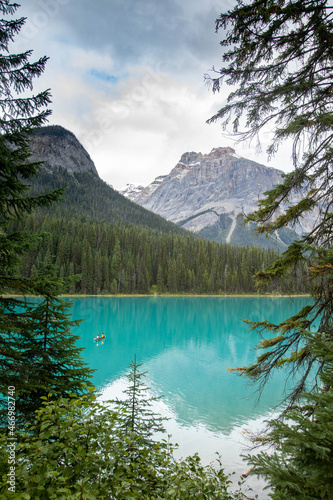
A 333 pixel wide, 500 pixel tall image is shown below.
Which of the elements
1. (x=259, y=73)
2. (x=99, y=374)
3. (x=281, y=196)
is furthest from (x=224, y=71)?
(x=99, y=374)

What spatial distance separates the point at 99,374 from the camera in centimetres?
1769

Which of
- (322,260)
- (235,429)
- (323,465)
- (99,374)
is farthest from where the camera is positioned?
(99,374)

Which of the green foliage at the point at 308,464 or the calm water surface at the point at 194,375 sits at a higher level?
the green foliage at the point at 308,464

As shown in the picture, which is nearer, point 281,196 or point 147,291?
point 281,196

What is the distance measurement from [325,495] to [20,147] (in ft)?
19.4

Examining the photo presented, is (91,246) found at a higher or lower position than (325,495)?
higher

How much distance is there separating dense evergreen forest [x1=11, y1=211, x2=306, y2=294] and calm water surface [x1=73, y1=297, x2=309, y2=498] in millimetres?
37130

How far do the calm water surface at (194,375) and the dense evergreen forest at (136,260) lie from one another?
37130 millimetres

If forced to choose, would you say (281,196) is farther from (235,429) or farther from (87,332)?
(87,332)

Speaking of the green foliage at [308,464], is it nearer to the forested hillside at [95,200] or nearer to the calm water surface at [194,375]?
the calm water surface at [194,375]

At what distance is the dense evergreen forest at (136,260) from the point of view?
240ft


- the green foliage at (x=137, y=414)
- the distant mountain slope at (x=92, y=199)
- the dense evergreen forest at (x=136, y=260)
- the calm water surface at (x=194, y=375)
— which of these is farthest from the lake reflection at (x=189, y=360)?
the distant mountain slope at (x=92, y=199)

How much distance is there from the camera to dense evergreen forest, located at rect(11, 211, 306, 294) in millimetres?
73125

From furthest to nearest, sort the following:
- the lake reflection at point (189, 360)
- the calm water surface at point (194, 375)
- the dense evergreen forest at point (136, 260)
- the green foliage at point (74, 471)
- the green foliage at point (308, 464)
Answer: the dense evergreen forest at point (136, 260) < the lake reflection at point (189, 360) < the calm water surface at point (194, 375) < the green foliage at point (74, 471) < the green foliage at point (308, 464)
